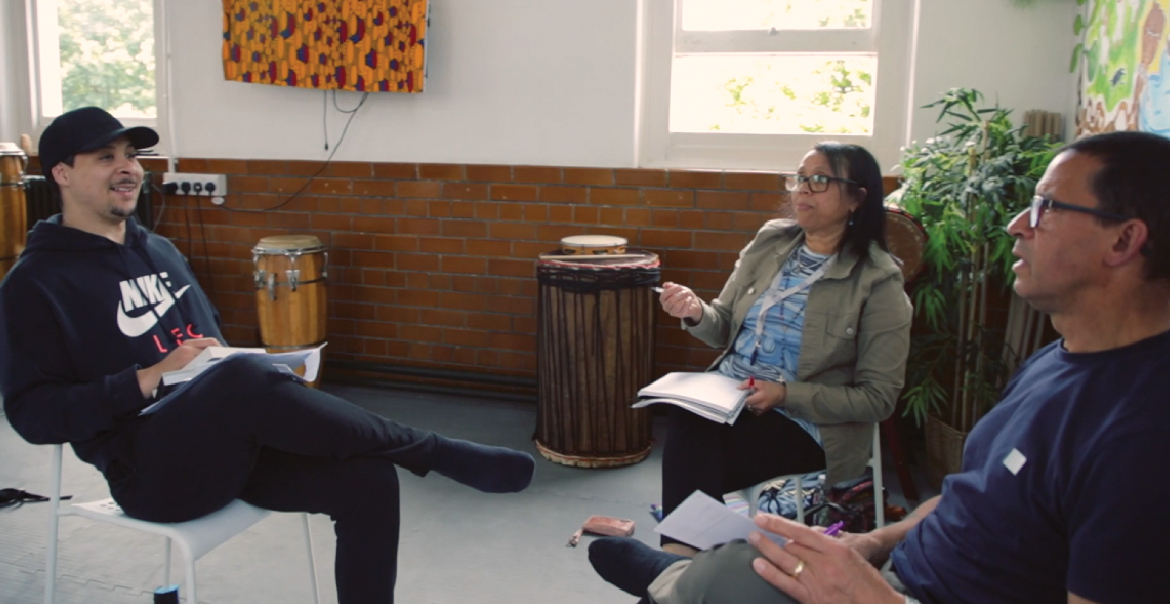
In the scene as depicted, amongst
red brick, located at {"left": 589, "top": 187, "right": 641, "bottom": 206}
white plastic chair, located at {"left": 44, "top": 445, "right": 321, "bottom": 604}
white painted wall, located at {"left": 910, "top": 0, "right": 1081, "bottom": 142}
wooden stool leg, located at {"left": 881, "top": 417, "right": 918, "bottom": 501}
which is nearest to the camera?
white plastic chair, located at {"left": 44, "top": 445, "right": 321, "bottom": 604}

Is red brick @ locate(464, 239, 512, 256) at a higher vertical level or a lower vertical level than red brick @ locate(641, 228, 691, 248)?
lower

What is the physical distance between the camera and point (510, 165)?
12.1 ft

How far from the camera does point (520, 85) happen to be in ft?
11.9

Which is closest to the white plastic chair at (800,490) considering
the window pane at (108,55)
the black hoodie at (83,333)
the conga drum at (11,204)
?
the black hoodie at (83,333)

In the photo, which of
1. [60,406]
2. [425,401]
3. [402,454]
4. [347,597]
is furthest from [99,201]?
[425,401]

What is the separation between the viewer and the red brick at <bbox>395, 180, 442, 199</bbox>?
3812 millimetres

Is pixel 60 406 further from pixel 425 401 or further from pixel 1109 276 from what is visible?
pixel 425 401

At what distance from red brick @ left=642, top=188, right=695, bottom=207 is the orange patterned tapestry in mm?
1080

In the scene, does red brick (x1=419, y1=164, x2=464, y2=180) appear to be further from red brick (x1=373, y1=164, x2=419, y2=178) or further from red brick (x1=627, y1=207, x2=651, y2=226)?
red brick (x1=627, y1=207, x2=651, y2=226)

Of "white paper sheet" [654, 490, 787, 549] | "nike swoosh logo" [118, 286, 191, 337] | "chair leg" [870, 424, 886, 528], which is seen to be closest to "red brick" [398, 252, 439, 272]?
"nike swoosh logo" [118, 286, 191, 337]

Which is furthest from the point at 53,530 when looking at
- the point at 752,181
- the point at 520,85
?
the point at 752,181

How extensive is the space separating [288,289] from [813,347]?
2.37m

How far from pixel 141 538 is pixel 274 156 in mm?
2038

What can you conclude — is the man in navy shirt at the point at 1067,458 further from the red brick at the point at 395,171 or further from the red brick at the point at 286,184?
the red brick at the point at 286,184
